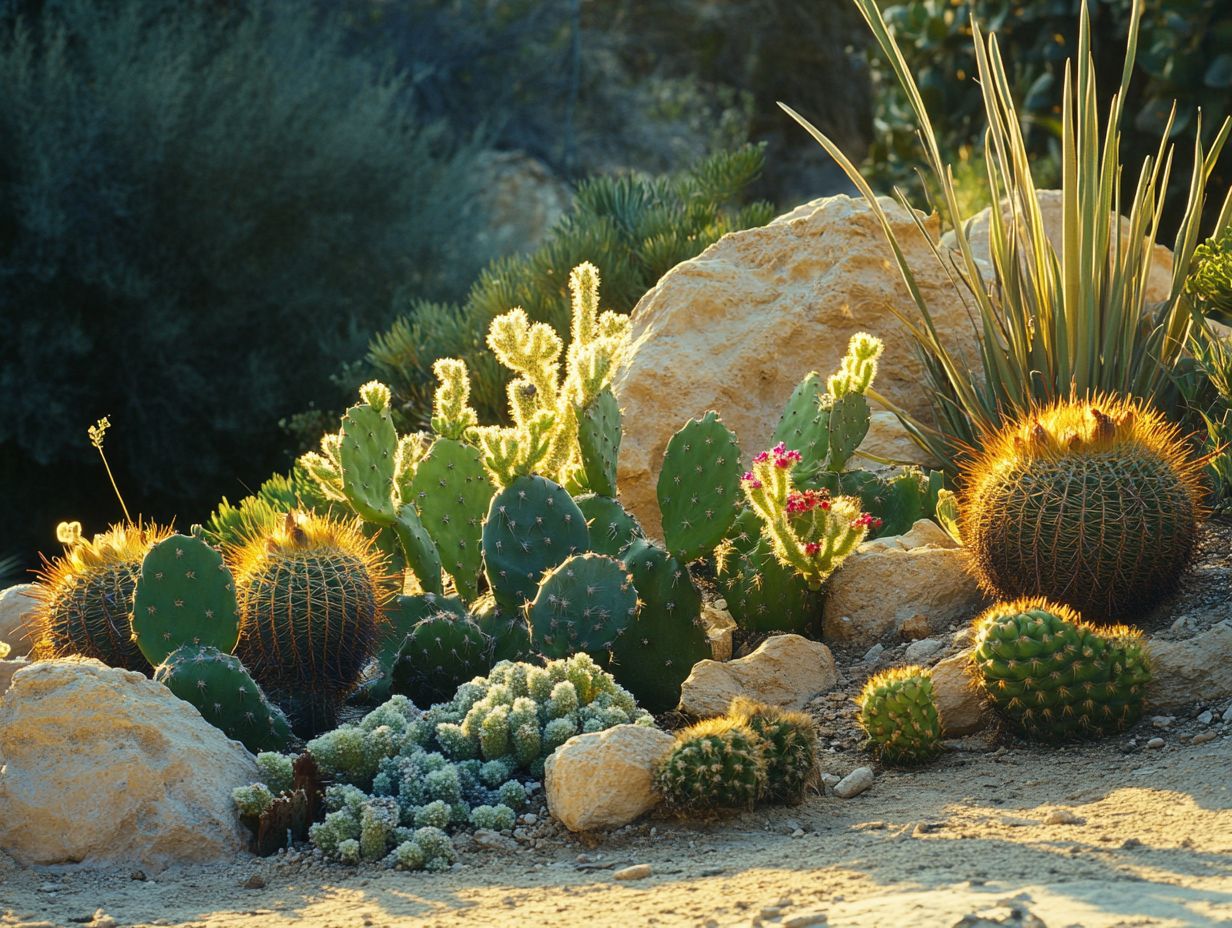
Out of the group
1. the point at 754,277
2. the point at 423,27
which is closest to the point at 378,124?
the point at 423,27

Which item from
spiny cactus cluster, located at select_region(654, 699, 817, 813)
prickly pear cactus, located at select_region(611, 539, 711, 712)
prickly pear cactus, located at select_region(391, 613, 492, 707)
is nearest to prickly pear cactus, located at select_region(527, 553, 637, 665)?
prickly pear cactus, located at select_region(611, 539, 711, 712)

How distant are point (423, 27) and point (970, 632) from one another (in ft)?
36.6

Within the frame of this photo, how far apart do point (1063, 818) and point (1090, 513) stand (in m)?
1.06

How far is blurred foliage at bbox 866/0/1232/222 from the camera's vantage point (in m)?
8.54

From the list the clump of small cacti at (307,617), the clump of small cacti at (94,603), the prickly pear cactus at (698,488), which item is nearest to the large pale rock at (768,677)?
the prickly pear cactus at (698,488)

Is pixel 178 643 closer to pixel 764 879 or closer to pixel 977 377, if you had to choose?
pixel 764 879

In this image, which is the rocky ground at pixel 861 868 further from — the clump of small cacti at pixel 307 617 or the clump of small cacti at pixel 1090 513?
the clump of small cacti at pixel 307 617

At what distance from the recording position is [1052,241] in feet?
21.1

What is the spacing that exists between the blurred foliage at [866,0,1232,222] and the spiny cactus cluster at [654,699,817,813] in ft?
16.0

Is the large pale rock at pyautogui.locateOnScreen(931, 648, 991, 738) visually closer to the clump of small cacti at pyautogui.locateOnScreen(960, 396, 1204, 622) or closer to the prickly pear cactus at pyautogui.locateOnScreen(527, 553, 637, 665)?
the clump of small cacti at pyautogui.locateOnScreen(960, 396, 1204, 622)

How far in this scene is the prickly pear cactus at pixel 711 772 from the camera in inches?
125

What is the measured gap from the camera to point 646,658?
411 centimetres

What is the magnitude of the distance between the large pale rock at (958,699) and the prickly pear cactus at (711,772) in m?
0.72

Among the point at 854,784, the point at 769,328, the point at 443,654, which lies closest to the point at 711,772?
the point at 854,784
